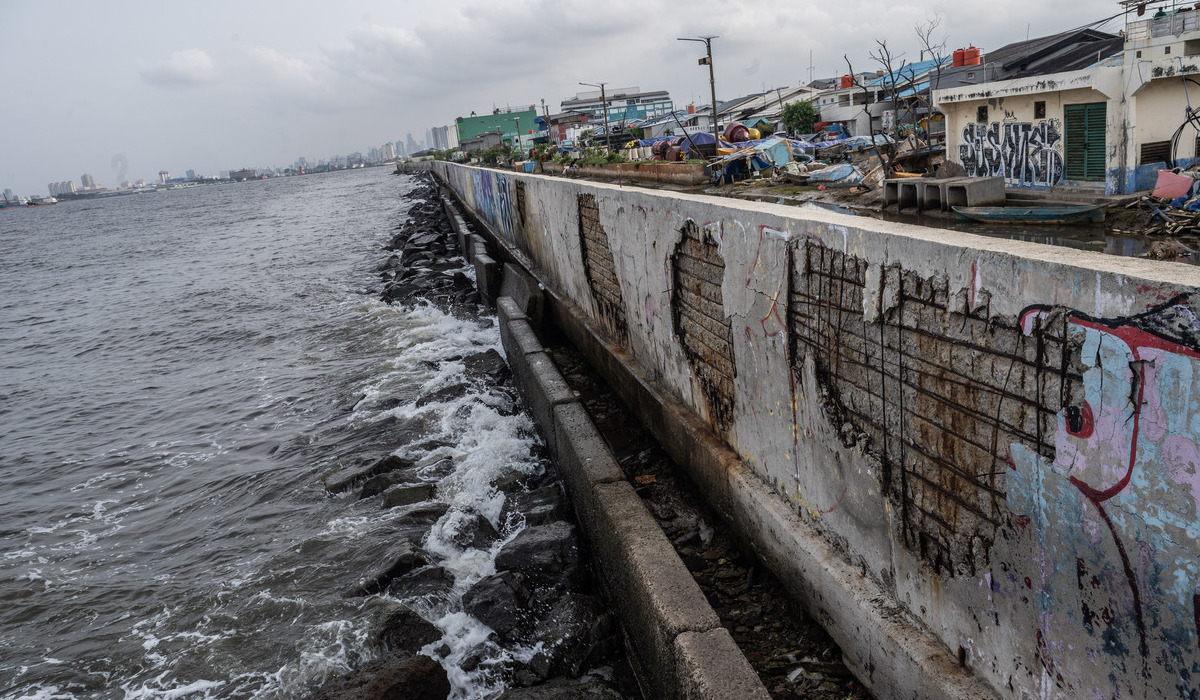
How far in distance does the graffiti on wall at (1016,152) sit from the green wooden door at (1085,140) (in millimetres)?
263

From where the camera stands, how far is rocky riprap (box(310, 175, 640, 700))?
4.45 m

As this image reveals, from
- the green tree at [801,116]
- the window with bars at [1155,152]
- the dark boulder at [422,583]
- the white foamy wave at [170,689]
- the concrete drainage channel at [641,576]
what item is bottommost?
the white foamy wave at [170,689]

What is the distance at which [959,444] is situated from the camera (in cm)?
312

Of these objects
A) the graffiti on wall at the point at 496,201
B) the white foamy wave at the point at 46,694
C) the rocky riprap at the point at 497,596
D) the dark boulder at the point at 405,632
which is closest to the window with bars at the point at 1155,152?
the graffiti on wall at the point at 496,201

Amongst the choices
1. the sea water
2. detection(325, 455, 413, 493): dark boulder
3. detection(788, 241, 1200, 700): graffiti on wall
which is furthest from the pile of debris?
detection(325, 455, 413, 493): dark boulder

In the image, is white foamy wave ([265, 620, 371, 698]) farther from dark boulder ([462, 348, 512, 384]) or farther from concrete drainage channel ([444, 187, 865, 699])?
dark boulder ([462, 348, 512, 384])

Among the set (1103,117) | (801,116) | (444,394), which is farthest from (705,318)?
(801,116)

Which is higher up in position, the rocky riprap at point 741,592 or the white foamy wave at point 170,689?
the rocky riprap at point 741,592

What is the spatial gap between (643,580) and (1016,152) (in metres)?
16.9

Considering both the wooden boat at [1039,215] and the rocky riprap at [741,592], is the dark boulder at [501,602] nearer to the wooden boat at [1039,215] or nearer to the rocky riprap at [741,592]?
the rocky riprap at [741,592]

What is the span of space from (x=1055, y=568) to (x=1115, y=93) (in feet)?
50.2

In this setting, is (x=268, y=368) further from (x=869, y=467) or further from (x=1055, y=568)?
(x=1055, y=568)

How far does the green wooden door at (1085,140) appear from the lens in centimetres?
1495

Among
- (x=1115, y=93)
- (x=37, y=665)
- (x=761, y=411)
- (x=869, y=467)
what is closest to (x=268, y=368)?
(x=37, y=665)
